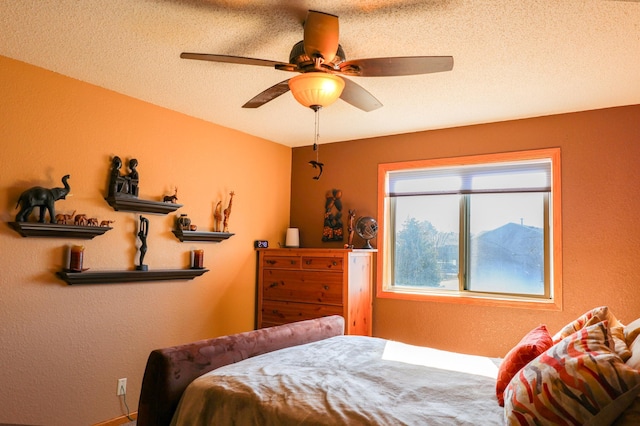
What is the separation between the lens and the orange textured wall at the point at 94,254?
2717mm

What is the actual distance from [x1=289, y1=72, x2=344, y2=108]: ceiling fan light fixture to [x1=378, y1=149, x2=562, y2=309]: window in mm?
2154

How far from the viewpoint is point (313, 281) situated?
3.99m

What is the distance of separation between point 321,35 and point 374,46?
0.62 meters

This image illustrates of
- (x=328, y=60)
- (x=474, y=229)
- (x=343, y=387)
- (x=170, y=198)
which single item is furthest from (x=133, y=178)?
(x=474, y=229)

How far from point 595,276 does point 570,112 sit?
4.26ft

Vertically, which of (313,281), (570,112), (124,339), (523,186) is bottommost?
(124,339)

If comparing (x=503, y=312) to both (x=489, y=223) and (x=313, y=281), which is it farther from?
(x=313, y=281)

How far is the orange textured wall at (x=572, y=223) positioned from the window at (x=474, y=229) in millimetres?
87

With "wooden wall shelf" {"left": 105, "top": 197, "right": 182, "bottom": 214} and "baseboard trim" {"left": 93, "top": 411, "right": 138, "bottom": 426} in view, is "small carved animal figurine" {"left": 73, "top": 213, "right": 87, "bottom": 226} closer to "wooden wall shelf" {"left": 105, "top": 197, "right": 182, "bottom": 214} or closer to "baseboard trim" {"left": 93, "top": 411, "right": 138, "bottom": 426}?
"wooden wall shelf" {"left": 105, "top": 197, "right": 182, "bottom": 214}

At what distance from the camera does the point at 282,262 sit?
4258 mm

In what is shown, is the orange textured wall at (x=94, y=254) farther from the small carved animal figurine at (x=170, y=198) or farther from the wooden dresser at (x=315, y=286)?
the wooden dresser at (x=315, y=286)

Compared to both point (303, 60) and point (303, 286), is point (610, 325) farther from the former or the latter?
point (303, 286)

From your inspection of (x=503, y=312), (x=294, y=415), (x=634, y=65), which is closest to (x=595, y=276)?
(x=503, y=312)

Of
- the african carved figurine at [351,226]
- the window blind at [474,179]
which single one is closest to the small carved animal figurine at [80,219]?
the african carved figurine at [351,226]
